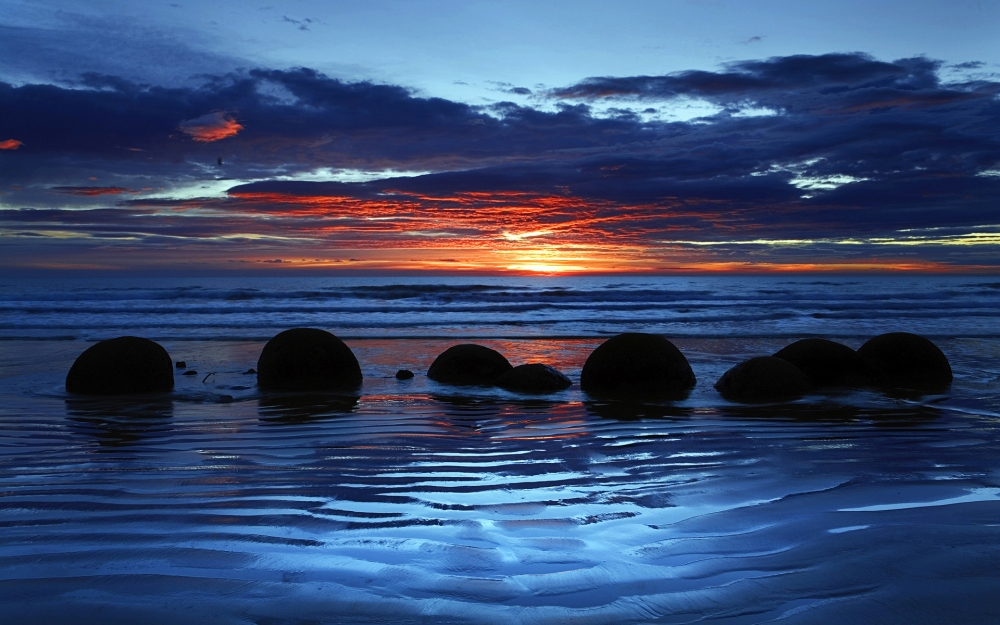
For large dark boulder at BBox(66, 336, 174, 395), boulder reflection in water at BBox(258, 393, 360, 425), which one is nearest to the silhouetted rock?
boulder reflection in water at BBox(258, 393, 360, 425)

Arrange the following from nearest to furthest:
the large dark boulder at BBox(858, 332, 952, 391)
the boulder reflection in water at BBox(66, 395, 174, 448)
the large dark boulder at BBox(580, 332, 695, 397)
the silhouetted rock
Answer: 1. the boulder reflection in water at BBox(66, 395, 174, 448)
2. the large dark boulder at BBox(580, 332, 695, 397)
3. the silhouetted rock
4. the large dark boulder at BBox(858, 332, 952, 391)

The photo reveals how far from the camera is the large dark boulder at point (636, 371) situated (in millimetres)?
9336

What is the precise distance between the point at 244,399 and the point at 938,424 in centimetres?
802

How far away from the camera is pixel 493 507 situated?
4.23 meters

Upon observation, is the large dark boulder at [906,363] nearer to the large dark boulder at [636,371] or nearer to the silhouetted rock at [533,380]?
the large dark boulder at [636,371]

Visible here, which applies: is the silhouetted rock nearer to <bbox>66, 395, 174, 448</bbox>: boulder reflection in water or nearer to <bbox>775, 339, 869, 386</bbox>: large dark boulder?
<bbox>775, 339, 869, 386</bbox>: large dark boulder

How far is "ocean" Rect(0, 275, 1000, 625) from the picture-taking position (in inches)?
115

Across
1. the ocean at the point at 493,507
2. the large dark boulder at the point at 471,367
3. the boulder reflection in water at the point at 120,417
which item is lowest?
the ocean at the point at 493,507

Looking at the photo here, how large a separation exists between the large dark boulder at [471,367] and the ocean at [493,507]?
0.56 m

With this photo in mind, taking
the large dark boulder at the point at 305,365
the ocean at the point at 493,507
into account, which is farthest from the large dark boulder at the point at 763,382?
the large dark boulder at the point at 305,365

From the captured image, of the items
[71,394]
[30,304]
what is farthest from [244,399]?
[30,304]

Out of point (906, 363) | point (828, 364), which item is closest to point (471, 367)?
point (828, 364)

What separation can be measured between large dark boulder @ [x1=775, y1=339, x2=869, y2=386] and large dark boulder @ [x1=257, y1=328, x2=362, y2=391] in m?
6.59

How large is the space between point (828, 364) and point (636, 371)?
10.1ft
